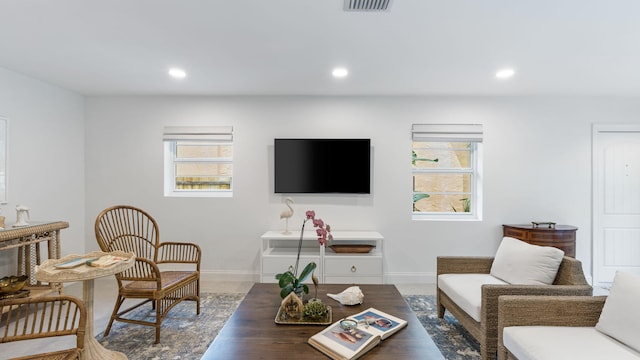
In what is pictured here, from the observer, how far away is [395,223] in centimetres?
379

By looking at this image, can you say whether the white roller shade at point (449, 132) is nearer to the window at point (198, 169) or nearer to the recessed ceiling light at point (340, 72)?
the recessed ceiling light at point (340, 72)

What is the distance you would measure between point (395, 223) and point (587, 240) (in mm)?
2300

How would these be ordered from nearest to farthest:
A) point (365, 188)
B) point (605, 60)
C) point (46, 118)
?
1. point (605, 60)
2. point (46, 118)
3. point (365, 188)

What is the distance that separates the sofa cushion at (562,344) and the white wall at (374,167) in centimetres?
212

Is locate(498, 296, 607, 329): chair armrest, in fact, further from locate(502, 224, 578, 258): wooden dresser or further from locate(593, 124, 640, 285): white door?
locate(593, 124, 640, 285): white door

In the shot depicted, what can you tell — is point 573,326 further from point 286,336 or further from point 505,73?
point 505,73

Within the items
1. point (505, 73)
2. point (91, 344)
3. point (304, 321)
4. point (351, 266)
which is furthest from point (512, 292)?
point (91, 344)

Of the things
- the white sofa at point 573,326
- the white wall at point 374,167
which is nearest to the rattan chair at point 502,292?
the white sofa at point 573,326

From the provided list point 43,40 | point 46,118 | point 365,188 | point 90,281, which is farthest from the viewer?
point 365,188

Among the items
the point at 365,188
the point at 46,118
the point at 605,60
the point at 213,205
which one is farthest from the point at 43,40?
the point at 605,60

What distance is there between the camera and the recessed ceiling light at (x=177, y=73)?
292 centimetres

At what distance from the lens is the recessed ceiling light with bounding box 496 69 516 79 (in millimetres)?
2868

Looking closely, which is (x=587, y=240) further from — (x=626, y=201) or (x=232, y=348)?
(x=232, y=348)

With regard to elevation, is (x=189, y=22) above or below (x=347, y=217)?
above
